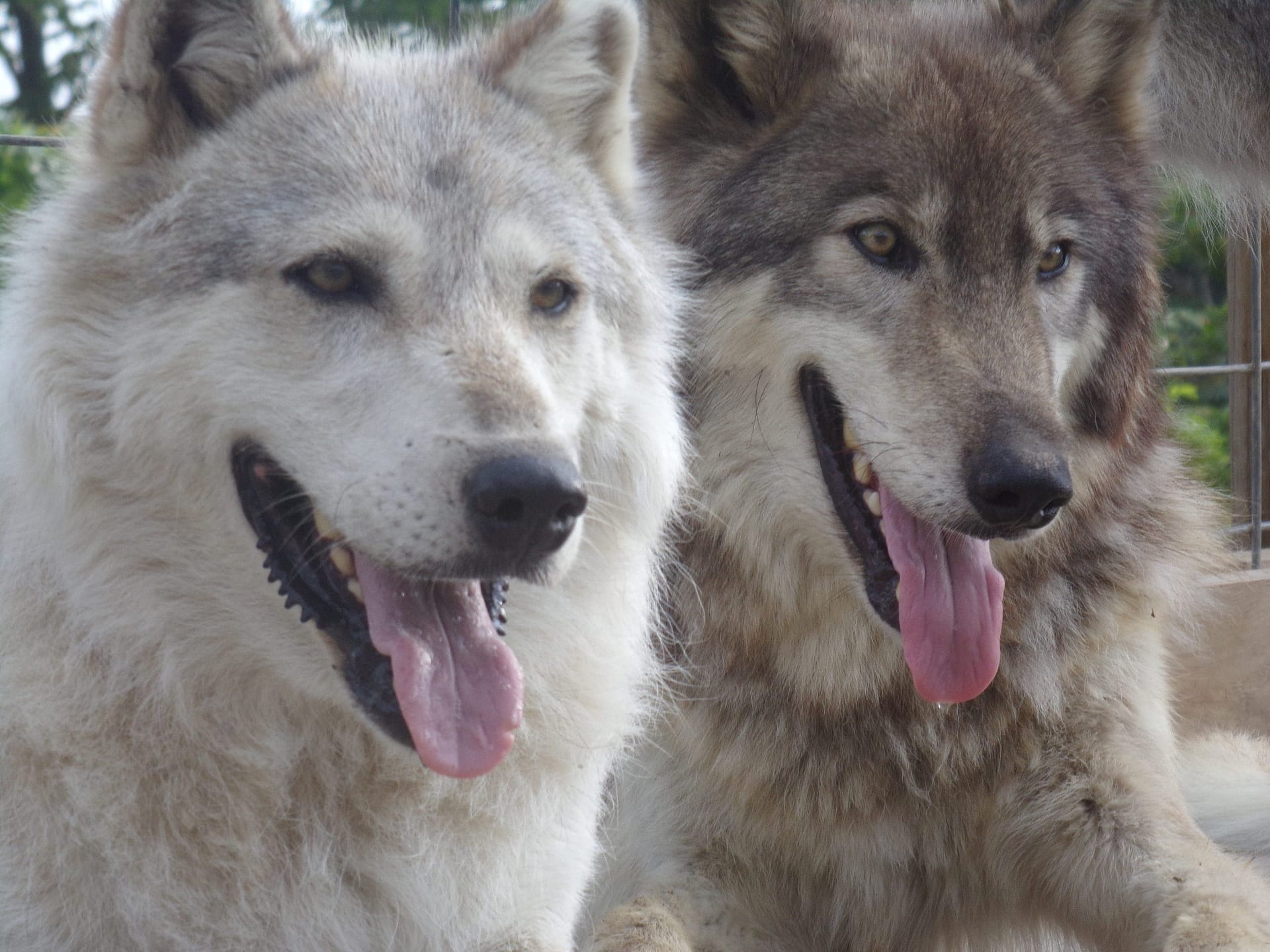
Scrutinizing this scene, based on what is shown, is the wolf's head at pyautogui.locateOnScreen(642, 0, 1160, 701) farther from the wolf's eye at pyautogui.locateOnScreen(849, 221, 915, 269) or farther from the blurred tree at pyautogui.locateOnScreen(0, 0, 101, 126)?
the blurred tree at pyautogui.locateOnScreen(0, 0, 101, 126)

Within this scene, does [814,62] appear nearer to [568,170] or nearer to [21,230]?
[568,170]

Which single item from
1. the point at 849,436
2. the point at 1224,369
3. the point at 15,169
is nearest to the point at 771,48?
the point at 849,436

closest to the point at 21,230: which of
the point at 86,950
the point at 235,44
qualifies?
the point at 235,44

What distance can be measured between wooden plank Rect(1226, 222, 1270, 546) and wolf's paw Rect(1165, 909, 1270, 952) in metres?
2.85

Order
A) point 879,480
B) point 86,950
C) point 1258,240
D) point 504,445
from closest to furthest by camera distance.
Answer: point 504,445 < point 86,950 < point 879,480 < point 1258,240

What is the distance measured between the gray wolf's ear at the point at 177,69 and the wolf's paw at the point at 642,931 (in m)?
1.80

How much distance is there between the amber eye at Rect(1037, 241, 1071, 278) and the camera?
3129 millimetres

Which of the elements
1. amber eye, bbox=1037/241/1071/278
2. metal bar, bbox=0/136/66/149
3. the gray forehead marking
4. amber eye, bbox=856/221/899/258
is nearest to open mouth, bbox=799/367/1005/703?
amber eye, bbox=856/221/899/258

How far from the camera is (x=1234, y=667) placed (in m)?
4.93

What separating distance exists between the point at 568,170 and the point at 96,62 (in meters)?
0.89

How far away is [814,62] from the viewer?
127 inches

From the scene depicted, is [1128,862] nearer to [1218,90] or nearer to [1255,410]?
[1218,90]

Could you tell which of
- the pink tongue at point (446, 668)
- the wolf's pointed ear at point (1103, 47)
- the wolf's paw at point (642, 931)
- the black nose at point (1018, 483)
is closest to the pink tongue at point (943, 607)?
the black nose at point (1018, 483)

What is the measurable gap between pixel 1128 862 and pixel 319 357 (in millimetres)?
2028
